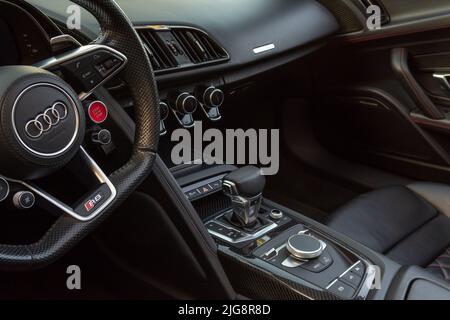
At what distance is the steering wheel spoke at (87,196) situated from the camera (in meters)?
0.81

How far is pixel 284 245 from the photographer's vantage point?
1168 millimetres

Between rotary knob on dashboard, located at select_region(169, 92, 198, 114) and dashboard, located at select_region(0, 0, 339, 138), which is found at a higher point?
dashboard, located at select_region(0, 0, 339, 138)

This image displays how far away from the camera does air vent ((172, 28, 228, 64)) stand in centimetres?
143

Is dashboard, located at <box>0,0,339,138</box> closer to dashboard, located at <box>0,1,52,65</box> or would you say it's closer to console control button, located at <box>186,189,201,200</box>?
dashboard, located at <box>0,1,52,65</box>

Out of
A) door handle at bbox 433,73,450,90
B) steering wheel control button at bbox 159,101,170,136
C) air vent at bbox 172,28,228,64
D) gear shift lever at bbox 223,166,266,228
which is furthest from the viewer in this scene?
door handle at bbox 433,73,450,90

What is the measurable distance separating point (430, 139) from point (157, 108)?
1239mm

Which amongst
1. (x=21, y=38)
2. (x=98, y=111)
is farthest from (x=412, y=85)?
(x=21, y=38)

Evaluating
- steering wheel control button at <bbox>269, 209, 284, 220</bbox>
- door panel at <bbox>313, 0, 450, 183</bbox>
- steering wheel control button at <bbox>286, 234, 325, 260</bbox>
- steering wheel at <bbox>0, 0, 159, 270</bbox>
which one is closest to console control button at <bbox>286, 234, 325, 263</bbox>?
steering wheel control button at <bbox>286, 234, 325, 260</bbox>

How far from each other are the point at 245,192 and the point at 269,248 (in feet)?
0.47

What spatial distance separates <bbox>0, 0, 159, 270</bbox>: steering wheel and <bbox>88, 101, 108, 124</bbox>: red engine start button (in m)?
0.06

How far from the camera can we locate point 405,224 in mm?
1485

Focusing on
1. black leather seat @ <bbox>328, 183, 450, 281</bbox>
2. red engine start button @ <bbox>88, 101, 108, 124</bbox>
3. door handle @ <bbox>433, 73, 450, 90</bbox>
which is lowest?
black leather seat @ <bbox>328, 183, 450, 281</bbox>

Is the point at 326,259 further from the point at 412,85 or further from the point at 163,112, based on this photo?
the point at 412,85

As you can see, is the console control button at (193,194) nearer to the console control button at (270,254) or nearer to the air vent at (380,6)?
the console control button at (270,254)
